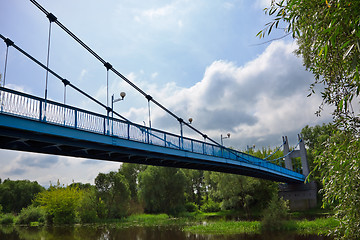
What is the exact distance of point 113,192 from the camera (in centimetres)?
3894

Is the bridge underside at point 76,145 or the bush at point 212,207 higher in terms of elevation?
the bridge underside at point 76,145

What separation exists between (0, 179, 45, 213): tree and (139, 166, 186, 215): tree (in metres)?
32.9

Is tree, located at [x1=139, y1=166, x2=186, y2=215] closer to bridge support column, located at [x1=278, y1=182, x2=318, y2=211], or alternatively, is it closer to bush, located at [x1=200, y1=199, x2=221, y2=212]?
bush, located at [x1=200, y1=199, x2=221, y2=212]

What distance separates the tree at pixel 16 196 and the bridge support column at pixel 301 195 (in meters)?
52.8

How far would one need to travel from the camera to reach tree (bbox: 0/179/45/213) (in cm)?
6225

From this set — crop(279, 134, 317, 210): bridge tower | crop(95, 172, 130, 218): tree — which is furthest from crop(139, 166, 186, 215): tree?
crop(279, 134, 317, 210): bridge tower

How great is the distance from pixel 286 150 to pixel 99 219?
34514 mm

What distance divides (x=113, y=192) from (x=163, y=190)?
26.6ft

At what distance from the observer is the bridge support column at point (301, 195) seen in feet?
145

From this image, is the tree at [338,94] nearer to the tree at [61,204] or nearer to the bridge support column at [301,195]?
the tree at [61,204]

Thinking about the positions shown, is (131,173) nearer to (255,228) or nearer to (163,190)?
(163,190)

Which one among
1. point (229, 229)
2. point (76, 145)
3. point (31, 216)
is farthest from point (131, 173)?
point (76, 145)

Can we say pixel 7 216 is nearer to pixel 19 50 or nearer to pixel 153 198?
pixel 153 198

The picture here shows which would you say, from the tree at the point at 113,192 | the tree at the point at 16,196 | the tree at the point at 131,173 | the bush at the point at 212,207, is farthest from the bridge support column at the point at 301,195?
the tree at the point at 16,196
